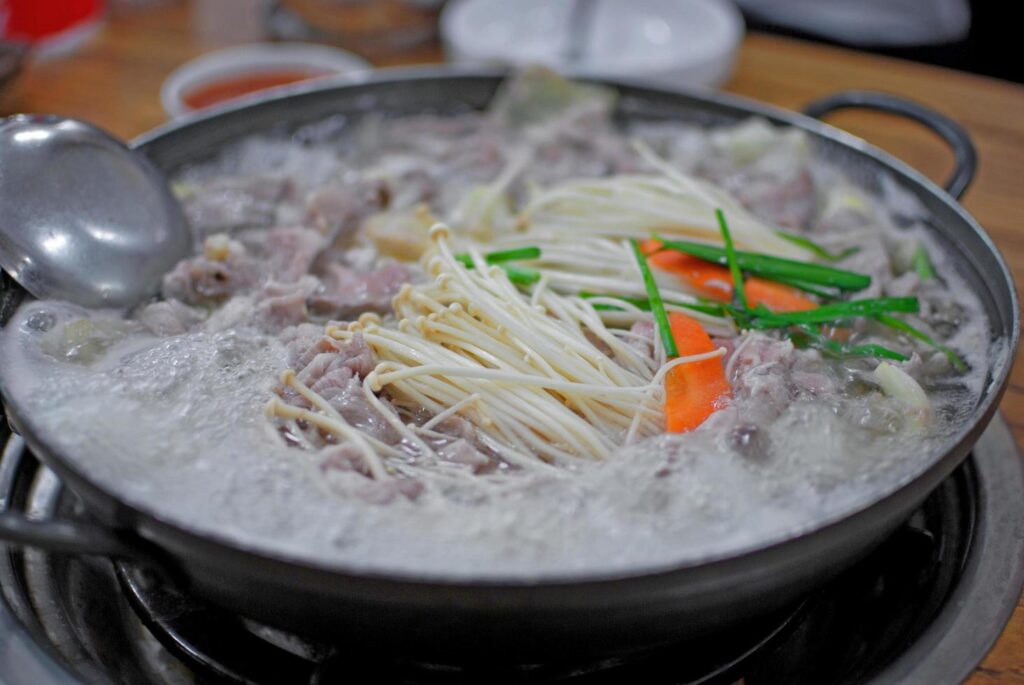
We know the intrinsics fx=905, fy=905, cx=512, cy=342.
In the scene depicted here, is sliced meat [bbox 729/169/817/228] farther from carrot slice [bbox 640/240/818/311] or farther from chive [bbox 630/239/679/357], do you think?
chive [bbox 630/239/679/357]

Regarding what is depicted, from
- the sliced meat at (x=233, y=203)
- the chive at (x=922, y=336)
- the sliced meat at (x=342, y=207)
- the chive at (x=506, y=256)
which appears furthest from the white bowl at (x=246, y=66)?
the chive at (x=922, y=336)

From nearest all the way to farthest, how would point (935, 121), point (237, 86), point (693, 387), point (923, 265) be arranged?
point (693, 387) → point (923, 265) → point (935, 121) → point (237, 86)

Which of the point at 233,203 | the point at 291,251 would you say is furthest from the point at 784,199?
the point at 233,203

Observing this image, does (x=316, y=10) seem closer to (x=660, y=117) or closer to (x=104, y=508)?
(x=660, y=117)

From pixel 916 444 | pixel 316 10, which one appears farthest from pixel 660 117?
pixel 316 10

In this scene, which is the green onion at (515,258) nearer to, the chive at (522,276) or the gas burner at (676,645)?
the chive at (522,276)

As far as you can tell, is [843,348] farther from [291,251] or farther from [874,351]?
[291,251]

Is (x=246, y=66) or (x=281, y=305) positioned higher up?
Result: (x=246, y=66)
